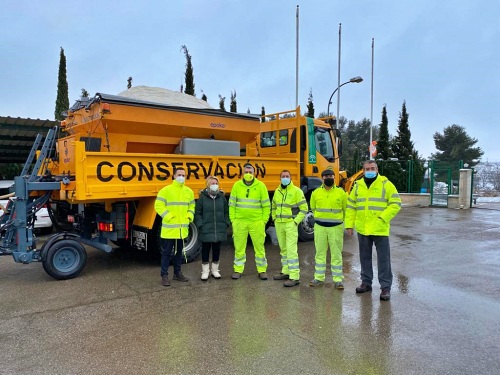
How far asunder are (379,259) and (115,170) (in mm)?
3967

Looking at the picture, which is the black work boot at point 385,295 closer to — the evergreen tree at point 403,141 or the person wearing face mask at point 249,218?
the person wearing face mask at point 249,218

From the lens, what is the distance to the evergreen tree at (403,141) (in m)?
30.6

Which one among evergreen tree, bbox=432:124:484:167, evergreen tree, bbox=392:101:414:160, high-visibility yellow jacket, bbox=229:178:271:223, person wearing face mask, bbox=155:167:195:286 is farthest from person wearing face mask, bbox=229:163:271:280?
evergreen tree, bbox=432:124:484:167

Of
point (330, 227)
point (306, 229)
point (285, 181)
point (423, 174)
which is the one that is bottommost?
point (306, 229)

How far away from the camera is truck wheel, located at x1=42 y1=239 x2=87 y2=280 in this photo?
18.8 ft

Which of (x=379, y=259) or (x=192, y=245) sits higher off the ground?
(x=379, y=259)

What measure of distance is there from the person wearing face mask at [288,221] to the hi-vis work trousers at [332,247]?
308mm

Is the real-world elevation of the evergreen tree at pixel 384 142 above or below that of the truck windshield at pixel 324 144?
above

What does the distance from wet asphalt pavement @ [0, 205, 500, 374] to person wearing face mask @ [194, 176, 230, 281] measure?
35 centimetres

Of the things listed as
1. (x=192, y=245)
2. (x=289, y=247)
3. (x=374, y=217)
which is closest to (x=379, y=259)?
(x=374, y=217)

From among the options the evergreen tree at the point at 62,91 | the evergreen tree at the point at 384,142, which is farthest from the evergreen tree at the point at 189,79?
the evergreen tree at the point at 384,142

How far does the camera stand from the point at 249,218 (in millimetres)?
5906

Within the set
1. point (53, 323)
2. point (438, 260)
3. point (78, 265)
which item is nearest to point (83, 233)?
point (78, 265)

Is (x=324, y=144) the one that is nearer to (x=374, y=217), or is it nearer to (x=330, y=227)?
(x=330, y=227)
